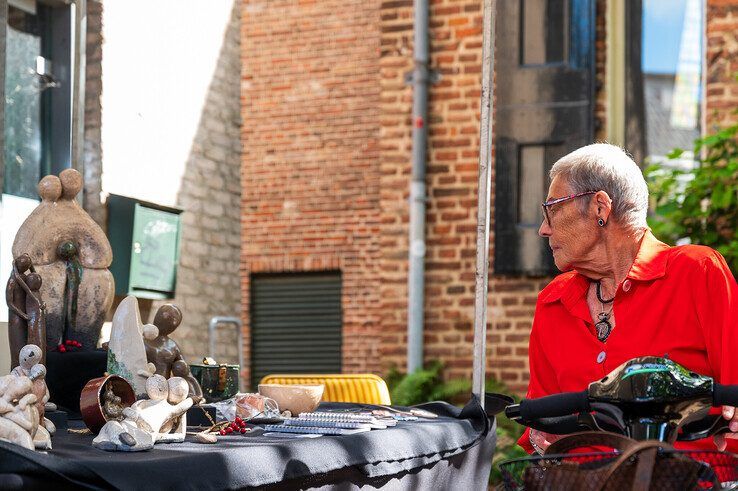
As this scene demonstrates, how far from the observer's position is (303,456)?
6.86ft

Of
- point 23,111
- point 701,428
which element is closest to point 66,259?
point 701,428

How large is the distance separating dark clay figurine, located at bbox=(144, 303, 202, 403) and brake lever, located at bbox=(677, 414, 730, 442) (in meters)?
1.17

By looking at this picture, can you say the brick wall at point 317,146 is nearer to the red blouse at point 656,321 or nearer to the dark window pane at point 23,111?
the dark window pane at point 23,111

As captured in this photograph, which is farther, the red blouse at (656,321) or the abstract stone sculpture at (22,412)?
the red blouse at (656,321)

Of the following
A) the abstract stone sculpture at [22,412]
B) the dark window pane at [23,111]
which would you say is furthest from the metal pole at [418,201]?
the abstract stone sculpture at [22,412]

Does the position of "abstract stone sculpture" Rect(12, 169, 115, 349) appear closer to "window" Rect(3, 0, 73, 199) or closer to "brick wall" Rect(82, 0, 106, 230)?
"window" Rect(3, 0, 73, 199)

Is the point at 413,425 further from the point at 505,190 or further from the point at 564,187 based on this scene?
the point at 505,190

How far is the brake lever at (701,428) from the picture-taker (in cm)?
180

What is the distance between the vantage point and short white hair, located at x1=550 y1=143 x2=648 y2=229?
2607mm

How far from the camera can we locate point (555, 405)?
5.97ft

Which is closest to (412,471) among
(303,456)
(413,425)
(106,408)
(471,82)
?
(413,425)

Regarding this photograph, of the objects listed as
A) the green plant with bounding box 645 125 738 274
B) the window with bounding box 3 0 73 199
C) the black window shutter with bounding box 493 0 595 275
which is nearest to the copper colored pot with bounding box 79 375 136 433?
the window with bounding box 3 0 73 199

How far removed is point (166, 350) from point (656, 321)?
1.08 m

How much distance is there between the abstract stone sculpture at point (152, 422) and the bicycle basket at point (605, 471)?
709 millimetres
